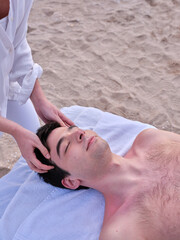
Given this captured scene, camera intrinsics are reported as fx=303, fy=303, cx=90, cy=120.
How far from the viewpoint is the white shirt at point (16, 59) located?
1655 millimetres

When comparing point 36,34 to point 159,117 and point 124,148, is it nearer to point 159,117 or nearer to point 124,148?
point 159,117

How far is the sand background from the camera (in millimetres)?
3191

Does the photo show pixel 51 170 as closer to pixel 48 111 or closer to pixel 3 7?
pixel 48 111

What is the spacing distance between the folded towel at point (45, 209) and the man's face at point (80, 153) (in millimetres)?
200

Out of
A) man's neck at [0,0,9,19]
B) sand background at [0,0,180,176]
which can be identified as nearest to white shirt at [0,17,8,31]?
man's neck at [0,0,9,19]

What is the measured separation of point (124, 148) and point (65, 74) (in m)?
1.56

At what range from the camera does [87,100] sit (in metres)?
3.28

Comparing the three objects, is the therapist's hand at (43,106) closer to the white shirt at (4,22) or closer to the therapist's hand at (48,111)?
the therapist's hand at (48,111)

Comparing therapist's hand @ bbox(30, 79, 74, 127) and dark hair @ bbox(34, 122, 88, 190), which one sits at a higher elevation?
therapist's hand @ bbox(30, 79, 74, 127)

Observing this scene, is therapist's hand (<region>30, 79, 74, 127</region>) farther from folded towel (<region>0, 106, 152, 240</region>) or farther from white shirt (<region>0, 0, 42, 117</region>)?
folded towel (<region>0, 106, 152, 240</region>)

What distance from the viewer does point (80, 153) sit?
1.92 m

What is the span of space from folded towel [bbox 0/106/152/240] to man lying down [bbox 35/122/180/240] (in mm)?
79

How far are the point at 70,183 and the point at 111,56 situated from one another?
2.12 meters

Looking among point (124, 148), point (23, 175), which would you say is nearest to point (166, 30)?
point (124, 148)
